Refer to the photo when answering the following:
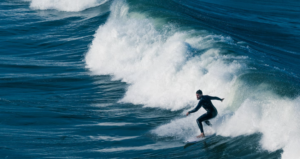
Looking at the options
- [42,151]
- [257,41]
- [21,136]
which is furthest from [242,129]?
[257,41]

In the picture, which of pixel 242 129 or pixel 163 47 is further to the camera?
pixel 163 47

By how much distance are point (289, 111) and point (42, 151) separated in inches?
244

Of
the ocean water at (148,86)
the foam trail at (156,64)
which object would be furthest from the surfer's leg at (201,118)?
the foam trail at (156,64)

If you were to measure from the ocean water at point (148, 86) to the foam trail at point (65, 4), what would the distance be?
5.86 metres

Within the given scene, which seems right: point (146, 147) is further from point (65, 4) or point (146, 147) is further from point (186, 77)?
point (65, 4)

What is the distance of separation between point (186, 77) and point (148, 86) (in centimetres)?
169

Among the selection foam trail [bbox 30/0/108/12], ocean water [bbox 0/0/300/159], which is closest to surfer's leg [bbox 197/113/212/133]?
ocean water [bbox 0/0/300/159]

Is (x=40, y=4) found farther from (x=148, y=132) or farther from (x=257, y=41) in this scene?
(x=148, y=132)

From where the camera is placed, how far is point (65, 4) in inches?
1310

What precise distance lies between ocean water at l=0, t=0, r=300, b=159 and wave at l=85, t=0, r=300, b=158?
4 centimetres

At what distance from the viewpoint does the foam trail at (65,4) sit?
32.2 metres

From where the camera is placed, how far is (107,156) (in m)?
9.95

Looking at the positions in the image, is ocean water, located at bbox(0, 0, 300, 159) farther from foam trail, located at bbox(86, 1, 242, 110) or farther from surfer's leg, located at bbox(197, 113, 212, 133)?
surfer's leg, located at bbox(197, 113, 212, 133)

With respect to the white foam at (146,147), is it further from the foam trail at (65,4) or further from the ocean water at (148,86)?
the foam trail at (65,4)
